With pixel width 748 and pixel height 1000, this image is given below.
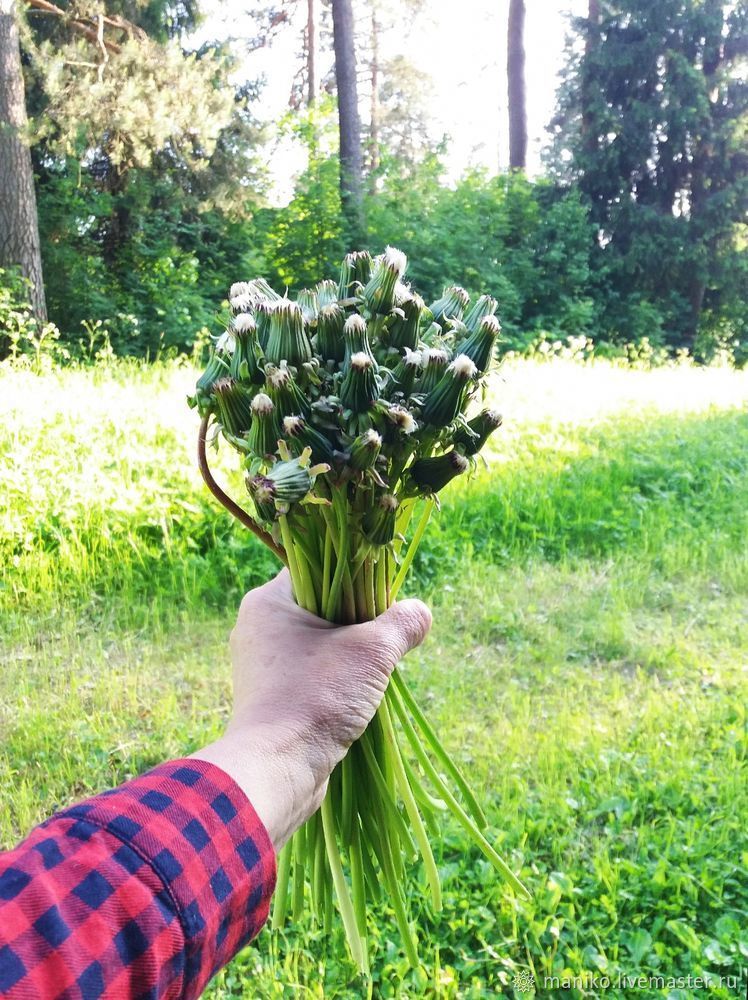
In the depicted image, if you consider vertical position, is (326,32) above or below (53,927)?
above

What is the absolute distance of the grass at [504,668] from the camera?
1859 millimetres

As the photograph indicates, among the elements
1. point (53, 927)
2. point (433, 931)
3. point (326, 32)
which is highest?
point (326, 32)

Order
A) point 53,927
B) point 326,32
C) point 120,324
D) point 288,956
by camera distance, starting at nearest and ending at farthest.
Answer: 1. point 53,927
2. point 288,956
3. point 120,324
4. point 326,32

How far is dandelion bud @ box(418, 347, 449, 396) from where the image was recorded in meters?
1.18

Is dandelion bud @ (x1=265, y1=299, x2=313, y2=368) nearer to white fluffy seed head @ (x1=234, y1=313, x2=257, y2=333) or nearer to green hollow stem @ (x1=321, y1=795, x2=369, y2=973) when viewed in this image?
white fluffy seed head @ (x1=234, y1=313, x2=257, y2=333)

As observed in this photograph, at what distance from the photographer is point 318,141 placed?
13086mm

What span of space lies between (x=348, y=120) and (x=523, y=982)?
514 inches

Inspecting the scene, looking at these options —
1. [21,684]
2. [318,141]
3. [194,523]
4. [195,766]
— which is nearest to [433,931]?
[195,766]

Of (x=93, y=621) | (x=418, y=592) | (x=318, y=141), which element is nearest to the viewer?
(x=93, y=621)

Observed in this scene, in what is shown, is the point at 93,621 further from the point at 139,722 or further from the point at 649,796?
the point at 649,796

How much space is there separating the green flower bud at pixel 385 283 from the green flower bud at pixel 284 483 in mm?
333

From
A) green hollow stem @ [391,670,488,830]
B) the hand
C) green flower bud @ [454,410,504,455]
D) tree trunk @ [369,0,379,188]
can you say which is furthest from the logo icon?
tree trunk @ [369,0,379,188]

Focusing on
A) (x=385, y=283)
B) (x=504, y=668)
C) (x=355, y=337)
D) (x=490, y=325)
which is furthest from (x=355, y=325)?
(x=504, y=668)

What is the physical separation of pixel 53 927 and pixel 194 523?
327 cm
